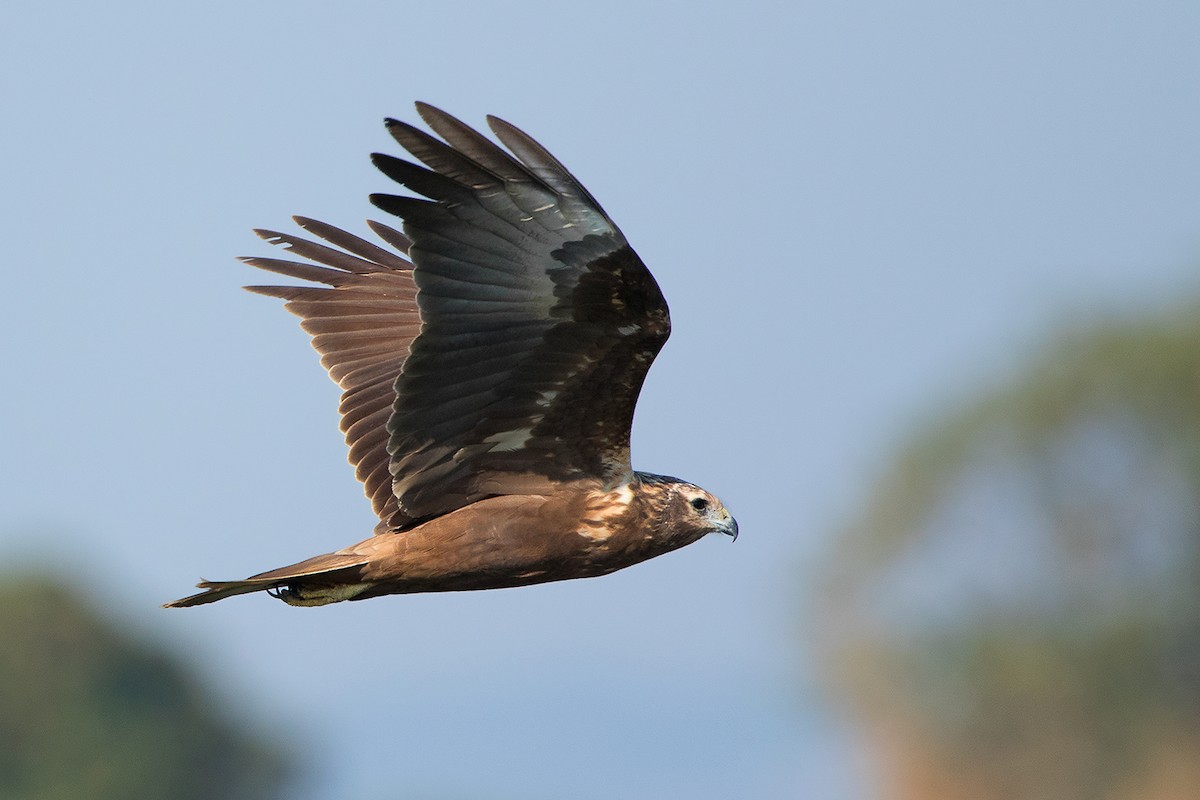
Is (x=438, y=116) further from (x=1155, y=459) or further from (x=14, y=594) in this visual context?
(x=14, y=594)

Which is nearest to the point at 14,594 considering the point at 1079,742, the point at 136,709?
the point at 136,709

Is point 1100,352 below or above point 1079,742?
above

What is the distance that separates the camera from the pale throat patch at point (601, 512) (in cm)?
1066

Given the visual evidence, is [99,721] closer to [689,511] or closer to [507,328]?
[689,511]

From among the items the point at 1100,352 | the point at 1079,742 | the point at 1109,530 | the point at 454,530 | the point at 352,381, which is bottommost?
the point at 1079,742

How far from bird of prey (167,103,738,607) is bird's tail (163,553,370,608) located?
0.01 m

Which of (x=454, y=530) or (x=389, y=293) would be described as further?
(x=389, y=293)

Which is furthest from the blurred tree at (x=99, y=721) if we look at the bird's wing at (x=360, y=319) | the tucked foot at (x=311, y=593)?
the tucked foot at (x=311, y=593)

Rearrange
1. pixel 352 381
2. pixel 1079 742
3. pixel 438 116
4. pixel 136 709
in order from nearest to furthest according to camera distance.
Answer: pixel 438 116, pixel 352 381, pixel 1079 742, pixel 136 709

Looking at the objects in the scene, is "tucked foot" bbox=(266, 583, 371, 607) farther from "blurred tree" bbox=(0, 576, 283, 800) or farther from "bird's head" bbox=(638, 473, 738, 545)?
"blurred tree" bbox=(0, 576, 283, 800)

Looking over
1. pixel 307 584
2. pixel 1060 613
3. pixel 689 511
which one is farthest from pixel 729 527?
pixel 1060 613

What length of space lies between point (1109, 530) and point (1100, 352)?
5959mm

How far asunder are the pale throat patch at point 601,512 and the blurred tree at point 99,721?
48.6 m

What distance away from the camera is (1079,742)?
161 feet
